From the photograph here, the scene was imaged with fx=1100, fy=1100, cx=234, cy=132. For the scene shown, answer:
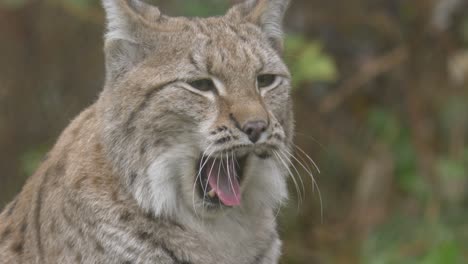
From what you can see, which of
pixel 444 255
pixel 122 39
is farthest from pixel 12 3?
pixel 122 39

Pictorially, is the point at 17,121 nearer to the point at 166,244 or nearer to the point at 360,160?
the point at 360,160

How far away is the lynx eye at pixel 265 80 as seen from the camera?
20.4 feet

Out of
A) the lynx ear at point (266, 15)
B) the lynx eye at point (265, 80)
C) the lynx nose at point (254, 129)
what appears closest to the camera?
the lynx nose at point (254, 129)

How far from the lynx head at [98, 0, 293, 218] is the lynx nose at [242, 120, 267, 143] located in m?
0.02

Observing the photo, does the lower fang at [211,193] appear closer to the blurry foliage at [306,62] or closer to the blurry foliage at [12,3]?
the blurry foliage at [306,62]

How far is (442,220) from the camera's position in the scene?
11.3 metres

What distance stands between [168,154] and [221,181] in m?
0.35

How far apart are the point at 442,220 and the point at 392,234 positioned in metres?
0.56

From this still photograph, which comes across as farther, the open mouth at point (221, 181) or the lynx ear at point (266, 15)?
the lynx ear at point (266, 15)

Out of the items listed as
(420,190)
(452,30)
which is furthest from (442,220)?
(452,30)

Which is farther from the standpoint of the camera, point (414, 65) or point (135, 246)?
point (414, 65)

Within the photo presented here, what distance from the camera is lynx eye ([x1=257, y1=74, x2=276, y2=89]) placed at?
245 inches

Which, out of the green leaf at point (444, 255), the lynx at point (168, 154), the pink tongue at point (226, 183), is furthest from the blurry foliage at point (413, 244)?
the pink tongue at point (226, 183)

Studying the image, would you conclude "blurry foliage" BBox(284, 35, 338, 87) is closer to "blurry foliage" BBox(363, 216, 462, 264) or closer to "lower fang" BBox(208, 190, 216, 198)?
"blurry foliage" BBox(363, 216, 462, 264)
